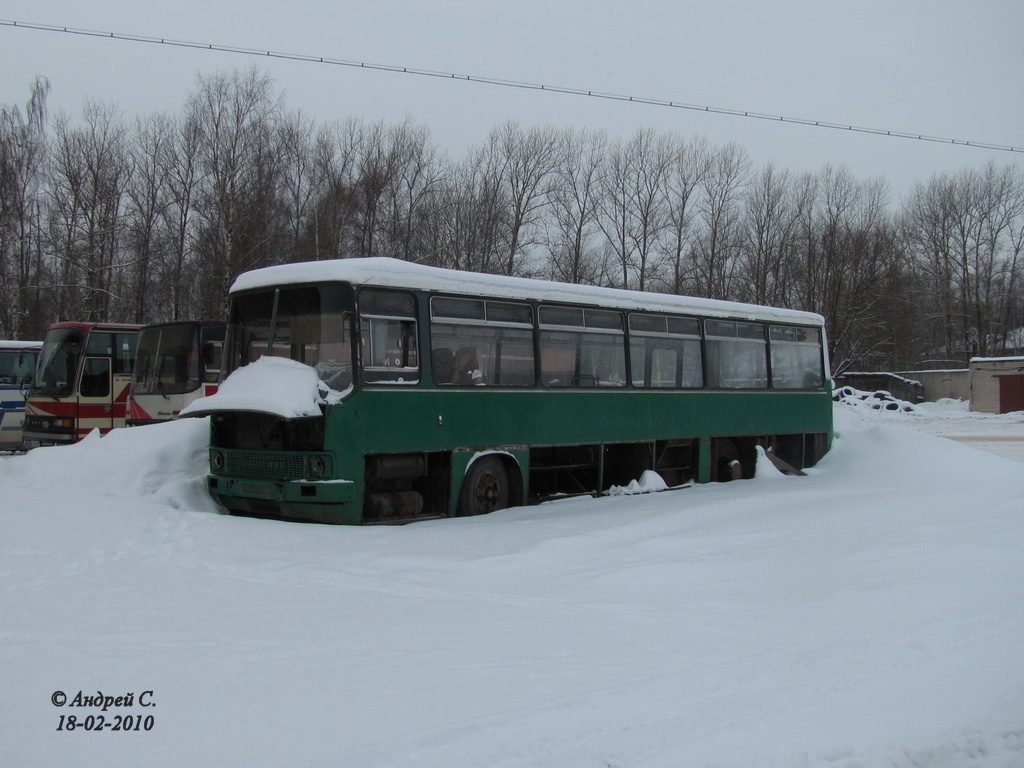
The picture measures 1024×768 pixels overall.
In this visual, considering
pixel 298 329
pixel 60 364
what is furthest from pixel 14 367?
pixel 298 329

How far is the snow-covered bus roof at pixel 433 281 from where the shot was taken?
10609 mm

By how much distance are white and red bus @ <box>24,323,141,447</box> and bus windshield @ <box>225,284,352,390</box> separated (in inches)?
445

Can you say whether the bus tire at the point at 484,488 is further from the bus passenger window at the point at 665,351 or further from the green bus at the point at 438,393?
the bus passenger window at the point at 665,351

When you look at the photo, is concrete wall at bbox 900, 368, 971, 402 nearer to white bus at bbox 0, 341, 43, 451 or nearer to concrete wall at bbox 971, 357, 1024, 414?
concrete wall at bbox 971, 357, 1024, 414

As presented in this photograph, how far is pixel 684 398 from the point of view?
1518 centimetres

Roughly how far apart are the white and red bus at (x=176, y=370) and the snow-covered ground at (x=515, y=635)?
9.16 m

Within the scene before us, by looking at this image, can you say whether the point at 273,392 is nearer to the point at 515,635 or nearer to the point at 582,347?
the point at 582,347

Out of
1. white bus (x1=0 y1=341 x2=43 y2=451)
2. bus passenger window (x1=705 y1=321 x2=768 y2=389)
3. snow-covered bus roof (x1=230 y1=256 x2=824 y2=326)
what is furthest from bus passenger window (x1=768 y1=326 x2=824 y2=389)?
white bus (x1=0 y1=341 x2=43 y2=451)

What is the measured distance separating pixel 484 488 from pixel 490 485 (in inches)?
4.2

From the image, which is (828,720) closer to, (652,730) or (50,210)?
(652,730)

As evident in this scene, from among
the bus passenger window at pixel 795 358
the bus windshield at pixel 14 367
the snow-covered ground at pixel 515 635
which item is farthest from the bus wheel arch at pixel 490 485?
the bus windshield at pixel 14 367

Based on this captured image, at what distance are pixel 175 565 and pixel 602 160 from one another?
140ft

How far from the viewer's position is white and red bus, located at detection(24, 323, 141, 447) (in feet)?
69.2

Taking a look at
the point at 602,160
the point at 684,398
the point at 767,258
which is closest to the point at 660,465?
the point at 684,398
